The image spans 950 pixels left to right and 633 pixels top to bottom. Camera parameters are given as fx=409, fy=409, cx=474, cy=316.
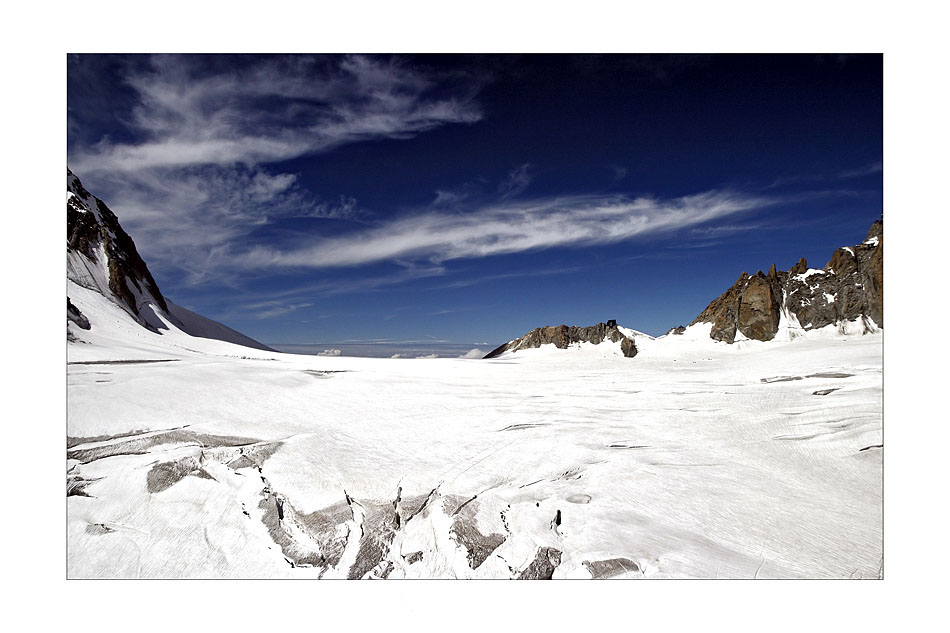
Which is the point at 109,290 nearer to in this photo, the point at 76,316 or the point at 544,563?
the point at 76,316

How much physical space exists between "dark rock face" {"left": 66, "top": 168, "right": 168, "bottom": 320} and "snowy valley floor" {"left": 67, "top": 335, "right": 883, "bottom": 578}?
26.6 inches

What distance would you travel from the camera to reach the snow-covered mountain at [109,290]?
8.96 ft

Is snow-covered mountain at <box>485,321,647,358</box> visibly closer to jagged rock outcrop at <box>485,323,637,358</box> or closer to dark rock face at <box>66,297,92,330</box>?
jagged rock outcrop at <box>485,323,637,358</box>

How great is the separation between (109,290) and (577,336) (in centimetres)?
369

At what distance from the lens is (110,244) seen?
2.92 metres

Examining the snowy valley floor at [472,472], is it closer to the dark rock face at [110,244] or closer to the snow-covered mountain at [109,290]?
the snow-covered mountain at [109,290]

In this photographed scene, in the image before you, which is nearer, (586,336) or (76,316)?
(76,316)

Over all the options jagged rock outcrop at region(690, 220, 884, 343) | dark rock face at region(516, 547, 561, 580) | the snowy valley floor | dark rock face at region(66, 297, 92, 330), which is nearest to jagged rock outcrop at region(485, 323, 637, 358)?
the snowy valley floor

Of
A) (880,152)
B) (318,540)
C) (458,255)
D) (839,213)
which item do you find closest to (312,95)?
(458,255)

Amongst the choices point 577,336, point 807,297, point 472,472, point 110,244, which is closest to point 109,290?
point 110,244

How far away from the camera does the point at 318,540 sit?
201 centimetres

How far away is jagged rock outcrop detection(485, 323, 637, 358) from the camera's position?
10.3ft

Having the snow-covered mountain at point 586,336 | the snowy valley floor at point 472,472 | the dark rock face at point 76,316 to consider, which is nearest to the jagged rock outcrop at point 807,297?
the snowy valley floor at point 472,472

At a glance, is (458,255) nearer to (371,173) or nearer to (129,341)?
(371,173)
